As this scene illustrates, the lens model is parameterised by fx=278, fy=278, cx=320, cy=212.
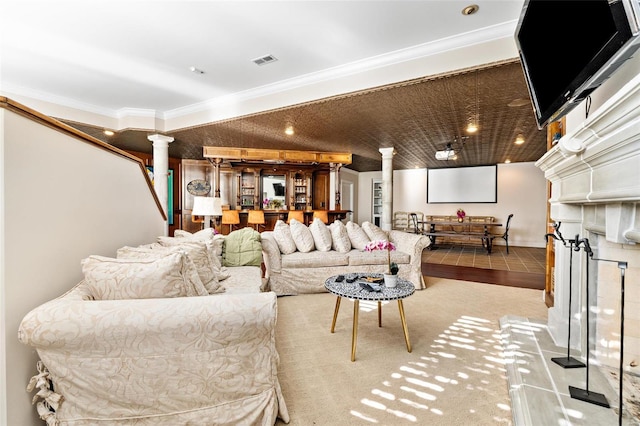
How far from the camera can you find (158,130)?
16.2 feet

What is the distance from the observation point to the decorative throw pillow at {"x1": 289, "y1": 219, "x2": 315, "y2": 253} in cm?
370

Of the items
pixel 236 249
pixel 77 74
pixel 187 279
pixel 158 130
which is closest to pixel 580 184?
pixel 187 279

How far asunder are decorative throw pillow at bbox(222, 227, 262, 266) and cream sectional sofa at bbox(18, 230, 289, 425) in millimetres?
1701

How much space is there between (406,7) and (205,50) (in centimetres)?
210

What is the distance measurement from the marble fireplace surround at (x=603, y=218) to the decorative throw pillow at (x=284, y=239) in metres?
2.68

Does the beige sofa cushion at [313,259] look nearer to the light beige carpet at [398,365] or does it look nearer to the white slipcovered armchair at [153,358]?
the light beige carpet at [398,365]

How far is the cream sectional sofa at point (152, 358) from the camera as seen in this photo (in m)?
1.09

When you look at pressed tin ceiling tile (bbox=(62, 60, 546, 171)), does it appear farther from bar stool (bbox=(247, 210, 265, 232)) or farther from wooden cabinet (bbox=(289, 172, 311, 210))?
bar stool (bbox=(247, 210, 265, 232))

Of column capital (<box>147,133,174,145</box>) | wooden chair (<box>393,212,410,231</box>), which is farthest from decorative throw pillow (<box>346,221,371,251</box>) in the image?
wooden chair (<box>393,212,410,231</box>)

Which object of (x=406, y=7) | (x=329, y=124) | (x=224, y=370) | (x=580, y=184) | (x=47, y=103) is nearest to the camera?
(x=224, y=370)

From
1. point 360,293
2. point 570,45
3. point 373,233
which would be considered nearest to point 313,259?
point 373,233

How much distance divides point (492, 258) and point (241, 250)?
5.49 metres

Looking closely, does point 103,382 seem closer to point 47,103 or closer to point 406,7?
point 406,7

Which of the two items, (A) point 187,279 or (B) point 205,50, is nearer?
(A) point 187,279
